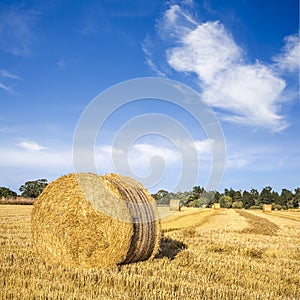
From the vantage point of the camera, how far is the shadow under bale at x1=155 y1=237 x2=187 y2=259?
26.6ft

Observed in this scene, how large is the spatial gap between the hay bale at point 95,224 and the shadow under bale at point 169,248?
2.23 feet

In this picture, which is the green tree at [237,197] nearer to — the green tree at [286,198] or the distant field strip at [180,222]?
the green tree at [286,198]

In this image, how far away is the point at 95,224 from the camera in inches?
284

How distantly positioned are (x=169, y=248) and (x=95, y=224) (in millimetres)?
2432

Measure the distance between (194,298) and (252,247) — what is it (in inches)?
199

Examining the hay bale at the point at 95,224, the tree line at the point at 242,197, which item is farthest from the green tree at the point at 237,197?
the hay bale at the point at 95,224

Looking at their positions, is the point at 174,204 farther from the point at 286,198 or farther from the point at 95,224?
the point at 286,198

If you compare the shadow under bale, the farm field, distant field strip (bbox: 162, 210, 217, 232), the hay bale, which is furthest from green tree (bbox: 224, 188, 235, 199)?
the hay bale

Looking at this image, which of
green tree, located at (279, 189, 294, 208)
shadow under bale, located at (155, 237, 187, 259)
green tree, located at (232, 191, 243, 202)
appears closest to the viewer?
shadow under bale, located at (155, 237, 187, 259)

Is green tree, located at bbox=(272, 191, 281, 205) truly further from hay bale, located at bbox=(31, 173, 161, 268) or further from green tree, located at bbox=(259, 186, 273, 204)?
hay bale, located at bbox=(31, 173, 161, 268)

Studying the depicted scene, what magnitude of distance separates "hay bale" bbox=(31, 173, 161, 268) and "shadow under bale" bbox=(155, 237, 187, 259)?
0.68 metres

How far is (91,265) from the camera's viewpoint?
6.97m

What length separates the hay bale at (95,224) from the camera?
6.96m

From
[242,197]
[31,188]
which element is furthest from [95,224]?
[242,197]
